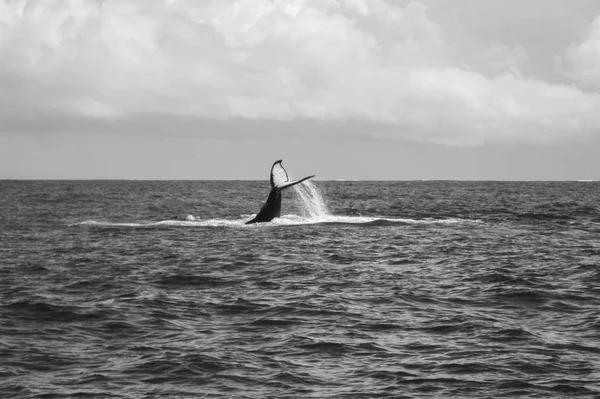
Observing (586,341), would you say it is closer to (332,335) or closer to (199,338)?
(332,335)

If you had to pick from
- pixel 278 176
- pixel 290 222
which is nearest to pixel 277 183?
pixel 278 176

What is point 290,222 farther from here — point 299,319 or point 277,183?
point 299,319

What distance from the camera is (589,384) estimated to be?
11344 millimetres

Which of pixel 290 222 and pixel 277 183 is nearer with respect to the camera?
pixel 277 183

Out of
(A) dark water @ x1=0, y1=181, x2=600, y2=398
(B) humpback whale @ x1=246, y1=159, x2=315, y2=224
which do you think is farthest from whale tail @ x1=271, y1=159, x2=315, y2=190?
(A) dark water @ x1=0, y1=181, x2=600, y2=398

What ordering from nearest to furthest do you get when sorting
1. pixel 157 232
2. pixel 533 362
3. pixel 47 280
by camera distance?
1. pixel 533 362
2. pixel 47 280
3. pixel 157 232

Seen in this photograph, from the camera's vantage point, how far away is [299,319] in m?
15.7

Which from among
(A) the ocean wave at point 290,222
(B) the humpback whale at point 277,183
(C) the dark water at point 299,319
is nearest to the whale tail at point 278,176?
(B) the humpback whale at point 277,183

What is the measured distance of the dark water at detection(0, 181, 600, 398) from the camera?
11.5 m

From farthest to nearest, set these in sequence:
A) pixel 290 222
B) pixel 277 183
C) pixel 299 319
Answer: pixel 290 222, pixel 277 183, pixel 299 319

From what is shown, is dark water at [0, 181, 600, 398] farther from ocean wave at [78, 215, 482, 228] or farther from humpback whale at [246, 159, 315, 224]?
ocean wave at [78, 215, 482, 228]

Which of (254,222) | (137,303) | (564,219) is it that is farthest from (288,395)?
(564,219)

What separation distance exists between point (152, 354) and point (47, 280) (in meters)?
8.68

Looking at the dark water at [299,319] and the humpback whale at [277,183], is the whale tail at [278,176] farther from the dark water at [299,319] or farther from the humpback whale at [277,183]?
the dark water at [299,319]
